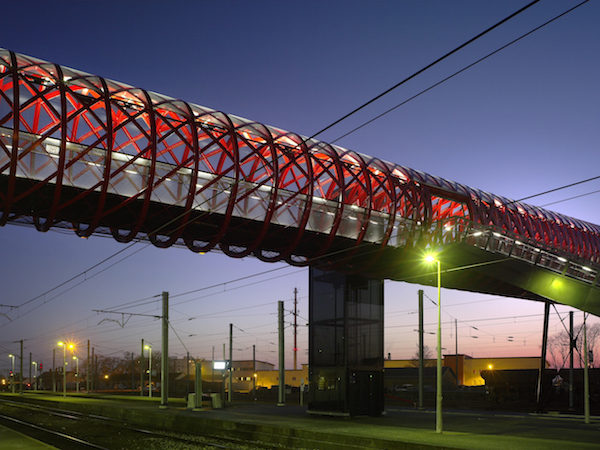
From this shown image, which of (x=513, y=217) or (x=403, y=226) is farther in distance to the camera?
(x=513, y=217)

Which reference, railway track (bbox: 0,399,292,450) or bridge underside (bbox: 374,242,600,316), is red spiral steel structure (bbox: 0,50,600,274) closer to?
bridge underside (bbox: 374,242,600,316)

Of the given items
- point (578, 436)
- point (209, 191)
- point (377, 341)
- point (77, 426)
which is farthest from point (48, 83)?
point (578, 436)

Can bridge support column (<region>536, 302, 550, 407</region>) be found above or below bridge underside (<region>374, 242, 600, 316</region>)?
below

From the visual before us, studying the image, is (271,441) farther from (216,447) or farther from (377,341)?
(377,341)

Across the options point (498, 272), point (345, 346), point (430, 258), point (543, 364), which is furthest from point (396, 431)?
point (543, 364)

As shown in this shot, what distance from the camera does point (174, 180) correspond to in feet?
94.5

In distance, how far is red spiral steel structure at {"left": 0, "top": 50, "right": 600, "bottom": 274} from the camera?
83.4 feet

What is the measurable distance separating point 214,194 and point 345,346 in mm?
11185

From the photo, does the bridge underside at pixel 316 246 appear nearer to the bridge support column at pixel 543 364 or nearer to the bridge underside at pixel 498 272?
the bridge underside at pixel 498 272

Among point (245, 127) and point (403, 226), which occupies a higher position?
point (245, 127)

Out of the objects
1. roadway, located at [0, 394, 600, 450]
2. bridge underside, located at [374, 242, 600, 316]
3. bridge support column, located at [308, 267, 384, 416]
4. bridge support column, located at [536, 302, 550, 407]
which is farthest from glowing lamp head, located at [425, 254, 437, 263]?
bridge support column, located at [536, 302, 550, 407]

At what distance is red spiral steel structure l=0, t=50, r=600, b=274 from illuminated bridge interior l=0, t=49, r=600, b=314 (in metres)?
0.07

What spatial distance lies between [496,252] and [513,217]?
17.9m

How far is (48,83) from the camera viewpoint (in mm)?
25969
